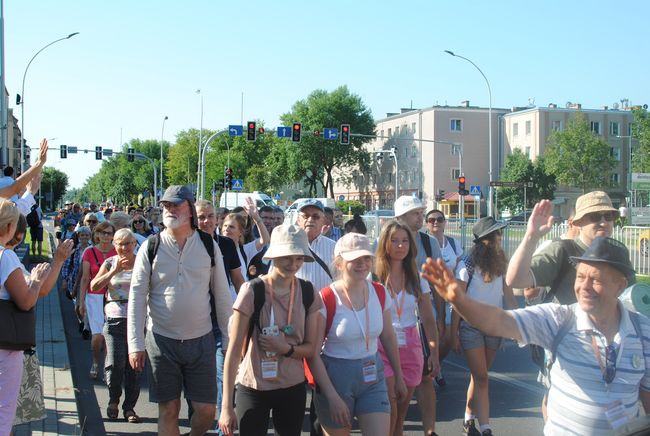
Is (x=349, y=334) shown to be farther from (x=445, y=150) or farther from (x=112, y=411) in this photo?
(x=445, y=150)

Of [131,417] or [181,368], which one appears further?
[131,417]

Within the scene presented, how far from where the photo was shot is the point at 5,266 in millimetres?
4457

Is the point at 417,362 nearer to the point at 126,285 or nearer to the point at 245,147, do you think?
the point at 126,285

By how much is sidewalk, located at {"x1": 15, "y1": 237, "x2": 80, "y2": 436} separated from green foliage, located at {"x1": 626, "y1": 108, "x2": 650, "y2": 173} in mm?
62996

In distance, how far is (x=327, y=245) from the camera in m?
6.77

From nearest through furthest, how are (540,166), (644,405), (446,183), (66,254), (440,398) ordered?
(644,405) < (66,254) < (440,398) < (540,166) < (446,183)

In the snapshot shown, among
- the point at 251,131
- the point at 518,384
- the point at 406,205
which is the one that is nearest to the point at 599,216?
the point at 406,205

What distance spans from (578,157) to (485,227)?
66.5 meters

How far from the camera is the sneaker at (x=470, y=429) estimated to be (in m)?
6.35

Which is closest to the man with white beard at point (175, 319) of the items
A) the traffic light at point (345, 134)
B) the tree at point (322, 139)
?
the traffic light at point (345, 134)

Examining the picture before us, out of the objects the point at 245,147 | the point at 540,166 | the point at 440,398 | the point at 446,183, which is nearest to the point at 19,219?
the point at 440,398

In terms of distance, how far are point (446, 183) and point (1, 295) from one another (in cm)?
7962

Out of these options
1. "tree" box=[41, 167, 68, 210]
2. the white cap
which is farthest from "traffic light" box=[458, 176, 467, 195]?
"tree" box=[41, 167, 68, 210]

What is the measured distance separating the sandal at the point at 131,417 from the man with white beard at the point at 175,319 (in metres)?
2.04
